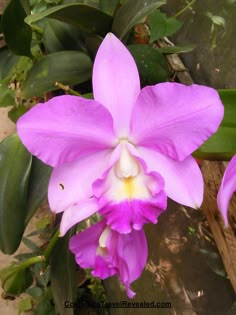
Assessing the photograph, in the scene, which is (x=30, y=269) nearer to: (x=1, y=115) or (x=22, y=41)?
(x=22, y=41)

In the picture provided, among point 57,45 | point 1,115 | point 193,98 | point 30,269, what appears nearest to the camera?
point 193,98

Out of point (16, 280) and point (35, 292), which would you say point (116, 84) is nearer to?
point (16, 280)

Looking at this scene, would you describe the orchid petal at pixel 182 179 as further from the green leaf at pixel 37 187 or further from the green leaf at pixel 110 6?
the green leaf at pixel 110 6

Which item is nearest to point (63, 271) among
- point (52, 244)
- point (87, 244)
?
point (52, 244)

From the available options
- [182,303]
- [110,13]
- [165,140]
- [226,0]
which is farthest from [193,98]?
[182,303]

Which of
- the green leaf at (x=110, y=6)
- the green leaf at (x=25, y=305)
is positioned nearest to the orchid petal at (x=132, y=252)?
the green leaf at (x=110, y=6)
